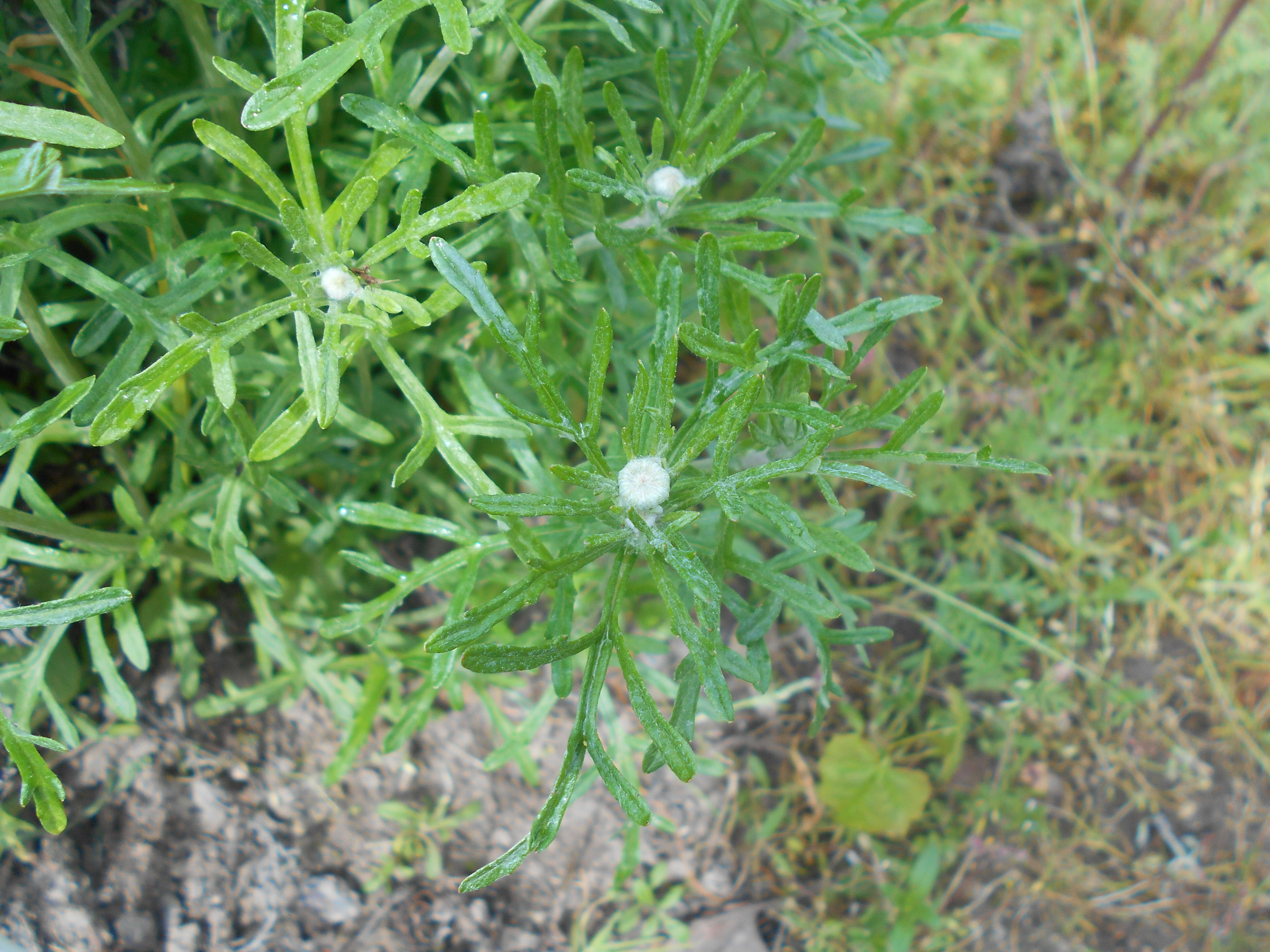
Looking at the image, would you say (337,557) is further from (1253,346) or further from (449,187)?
(1253,346)

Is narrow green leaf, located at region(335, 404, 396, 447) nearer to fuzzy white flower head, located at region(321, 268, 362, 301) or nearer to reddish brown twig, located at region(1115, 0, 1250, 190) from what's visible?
fuzzy white flower head, located at region(321, 268, 362, 301)

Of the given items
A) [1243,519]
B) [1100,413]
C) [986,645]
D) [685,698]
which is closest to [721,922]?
[986,645]

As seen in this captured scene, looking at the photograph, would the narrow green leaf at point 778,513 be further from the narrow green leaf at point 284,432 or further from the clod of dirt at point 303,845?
the clod of dirt at point 303,845

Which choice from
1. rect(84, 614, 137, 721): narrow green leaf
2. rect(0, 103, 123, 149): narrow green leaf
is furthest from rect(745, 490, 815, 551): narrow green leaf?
rect(84, 614, 137, 721): narrow green leaf

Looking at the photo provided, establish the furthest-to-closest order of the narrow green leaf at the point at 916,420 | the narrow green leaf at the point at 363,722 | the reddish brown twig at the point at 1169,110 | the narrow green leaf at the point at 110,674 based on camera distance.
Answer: the reddish brown twig at the point at 1169,110, the narrow green leaf at the point at 363,722, the narrow green leaf at the point at 110,674, the narrow green leaf at the point at 916,420

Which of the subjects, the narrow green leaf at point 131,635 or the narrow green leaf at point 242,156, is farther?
the narrow green leaf at point 131,635

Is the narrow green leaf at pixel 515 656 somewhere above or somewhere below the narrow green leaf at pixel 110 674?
above

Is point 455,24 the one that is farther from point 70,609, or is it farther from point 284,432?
point 70,609

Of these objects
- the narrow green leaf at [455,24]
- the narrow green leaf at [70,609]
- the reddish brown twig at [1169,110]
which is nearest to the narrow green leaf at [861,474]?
the narrow green leaf at [455,24]

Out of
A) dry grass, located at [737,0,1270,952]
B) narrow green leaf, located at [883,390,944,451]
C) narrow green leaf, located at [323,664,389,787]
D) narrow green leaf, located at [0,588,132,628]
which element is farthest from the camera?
dry grass, located at [737,0,1270,952]
